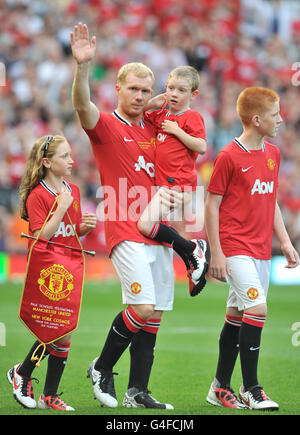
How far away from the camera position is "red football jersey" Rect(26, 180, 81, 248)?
577 centimetres

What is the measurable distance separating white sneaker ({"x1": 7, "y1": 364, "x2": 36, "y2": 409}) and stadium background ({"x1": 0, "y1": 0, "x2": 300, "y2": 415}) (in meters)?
3.95

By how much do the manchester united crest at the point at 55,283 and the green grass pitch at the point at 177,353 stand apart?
779mm

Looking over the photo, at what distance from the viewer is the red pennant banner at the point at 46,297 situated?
5.64m

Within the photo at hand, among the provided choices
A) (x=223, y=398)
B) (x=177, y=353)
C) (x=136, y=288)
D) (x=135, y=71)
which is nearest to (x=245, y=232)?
(x=136, y=288)

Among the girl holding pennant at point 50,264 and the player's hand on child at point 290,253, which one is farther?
the player's hand on child at point 290,253

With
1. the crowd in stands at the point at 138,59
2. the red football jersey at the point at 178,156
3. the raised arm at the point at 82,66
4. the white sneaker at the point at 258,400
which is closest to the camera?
the raised arm at the point at 82,66

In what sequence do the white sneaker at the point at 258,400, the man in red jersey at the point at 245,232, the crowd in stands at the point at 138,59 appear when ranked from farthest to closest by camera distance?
the crowd in stands at the point at 138,59 < the man in red jersey at the point at 245,232 < the white sneaker at the point at 258,400

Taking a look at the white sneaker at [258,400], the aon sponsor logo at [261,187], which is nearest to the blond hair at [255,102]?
the aon sponsor logo at [261,187]

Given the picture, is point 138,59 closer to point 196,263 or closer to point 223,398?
point 196,263

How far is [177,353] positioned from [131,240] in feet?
11.7

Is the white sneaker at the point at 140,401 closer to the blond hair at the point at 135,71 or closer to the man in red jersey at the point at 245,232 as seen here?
the man in red jersey at the point at 245,232
